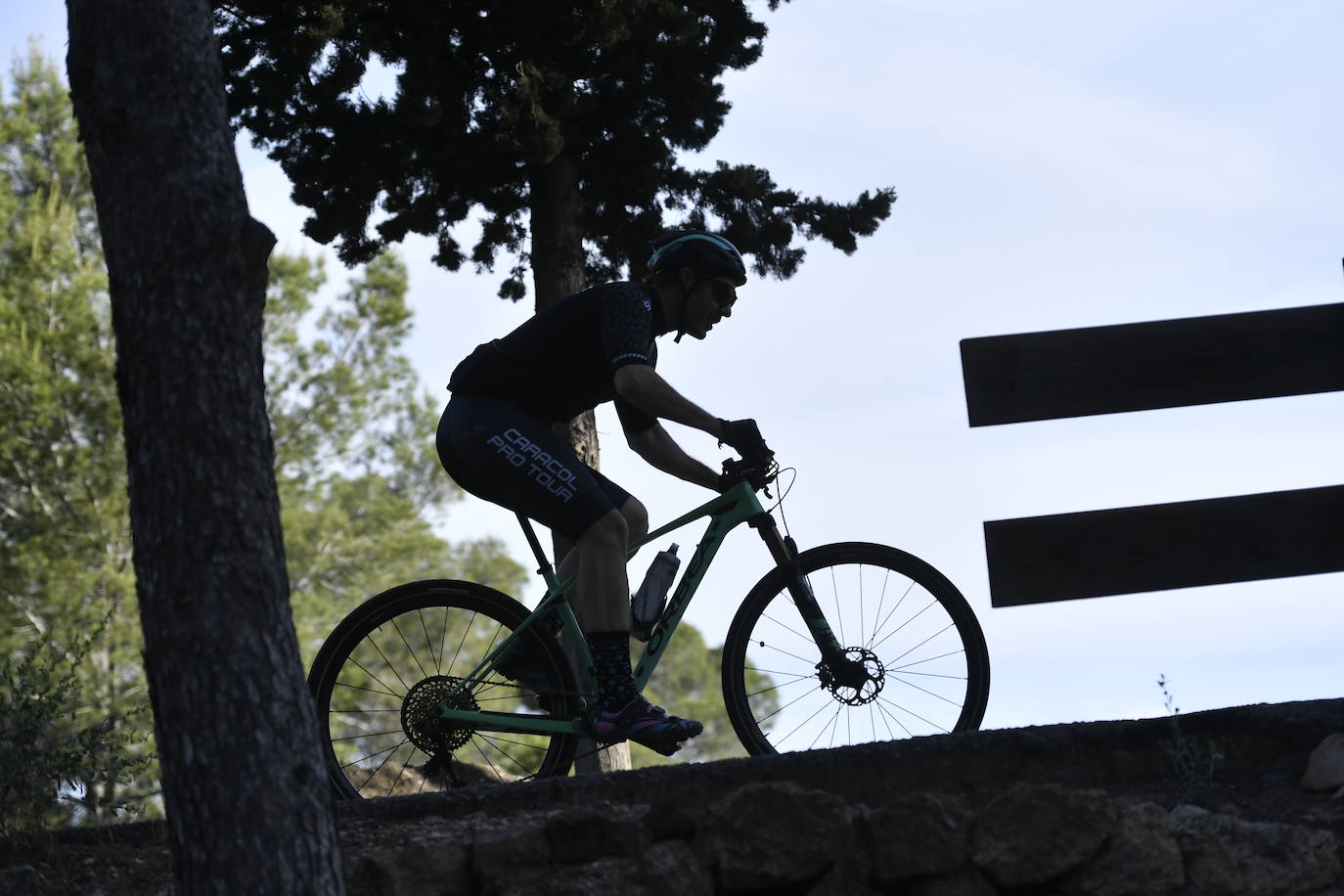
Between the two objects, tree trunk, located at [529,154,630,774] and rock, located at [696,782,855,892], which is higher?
tree trunk, located at [529,154,630,774]

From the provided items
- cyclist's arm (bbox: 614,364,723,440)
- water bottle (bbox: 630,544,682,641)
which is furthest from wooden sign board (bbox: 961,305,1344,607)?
cyclist's arm (bbox: 614,364,723,440)

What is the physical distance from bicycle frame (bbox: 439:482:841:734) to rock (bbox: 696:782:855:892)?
3.32ft

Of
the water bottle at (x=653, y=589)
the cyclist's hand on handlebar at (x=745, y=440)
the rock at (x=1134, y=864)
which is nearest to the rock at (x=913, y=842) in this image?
the rock at (x=1134, y=864)

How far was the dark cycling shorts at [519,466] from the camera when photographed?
5.40 meters

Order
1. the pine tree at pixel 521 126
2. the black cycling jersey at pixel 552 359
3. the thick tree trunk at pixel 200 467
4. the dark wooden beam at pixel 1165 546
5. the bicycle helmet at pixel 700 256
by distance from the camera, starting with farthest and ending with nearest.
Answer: the pine tree at pixel 521 126, the dark wooden beam at pixel 1165 546, the bicycle helmet at pixel 700 256, the black cycling jersey at pixel 552 359, the thick tree trunk at pixel 200 467

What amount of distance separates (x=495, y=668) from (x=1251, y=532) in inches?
131

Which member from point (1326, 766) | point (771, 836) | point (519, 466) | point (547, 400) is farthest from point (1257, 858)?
point (547, 400)

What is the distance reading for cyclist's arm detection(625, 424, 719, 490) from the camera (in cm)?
580

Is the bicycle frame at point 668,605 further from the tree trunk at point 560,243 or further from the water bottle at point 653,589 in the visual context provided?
the tree trunk at point 560,243

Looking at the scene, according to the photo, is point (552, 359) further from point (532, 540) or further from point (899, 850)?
point (899, 850)

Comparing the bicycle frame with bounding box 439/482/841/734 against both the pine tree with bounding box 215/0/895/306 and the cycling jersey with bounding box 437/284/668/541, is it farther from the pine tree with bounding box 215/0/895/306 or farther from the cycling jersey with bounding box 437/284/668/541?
the pine tree with bounding box 215/0/895/306

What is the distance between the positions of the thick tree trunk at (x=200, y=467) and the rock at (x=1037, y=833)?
6.55 feet

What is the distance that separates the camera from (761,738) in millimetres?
5789

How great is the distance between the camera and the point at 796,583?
19.2ft
